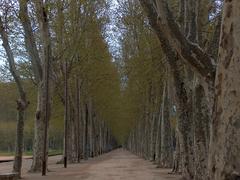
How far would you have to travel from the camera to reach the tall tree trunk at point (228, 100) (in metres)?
5.89

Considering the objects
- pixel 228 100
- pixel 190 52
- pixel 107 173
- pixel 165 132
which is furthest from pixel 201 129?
pixel 165 132

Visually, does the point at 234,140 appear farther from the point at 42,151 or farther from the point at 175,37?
the point at 42,151

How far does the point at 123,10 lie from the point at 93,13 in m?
4.08

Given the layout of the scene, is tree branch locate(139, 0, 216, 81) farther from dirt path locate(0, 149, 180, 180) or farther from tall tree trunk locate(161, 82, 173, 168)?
tall tree trunk locate(161, 82, 173, 168)

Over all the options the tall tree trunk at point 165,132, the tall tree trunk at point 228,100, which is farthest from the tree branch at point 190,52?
the tall tree trunk at point 165,132

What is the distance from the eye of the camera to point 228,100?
236 inches

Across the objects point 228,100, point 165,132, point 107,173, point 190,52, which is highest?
point 190,52

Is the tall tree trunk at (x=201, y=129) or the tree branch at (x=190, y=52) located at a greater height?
the tree branch at (x=190, y=52)

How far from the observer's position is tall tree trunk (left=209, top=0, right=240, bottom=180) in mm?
5895

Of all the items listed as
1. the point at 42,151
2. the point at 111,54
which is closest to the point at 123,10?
the point at 42,151

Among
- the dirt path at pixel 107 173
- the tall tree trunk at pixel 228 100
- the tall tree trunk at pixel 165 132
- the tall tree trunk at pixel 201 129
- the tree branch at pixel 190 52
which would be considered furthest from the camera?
the tall tree trunk at pixel 165 132

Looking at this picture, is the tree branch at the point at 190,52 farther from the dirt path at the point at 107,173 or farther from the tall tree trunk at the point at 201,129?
the dirt path at the point at 107,173

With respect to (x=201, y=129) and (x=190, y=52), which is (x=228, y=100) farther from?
(x=201, y=129)

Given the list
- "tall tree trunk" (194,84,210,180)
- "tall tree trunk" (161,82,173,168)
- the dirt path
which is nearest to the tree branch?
"tall tree trunk" (194,84,210,180)
